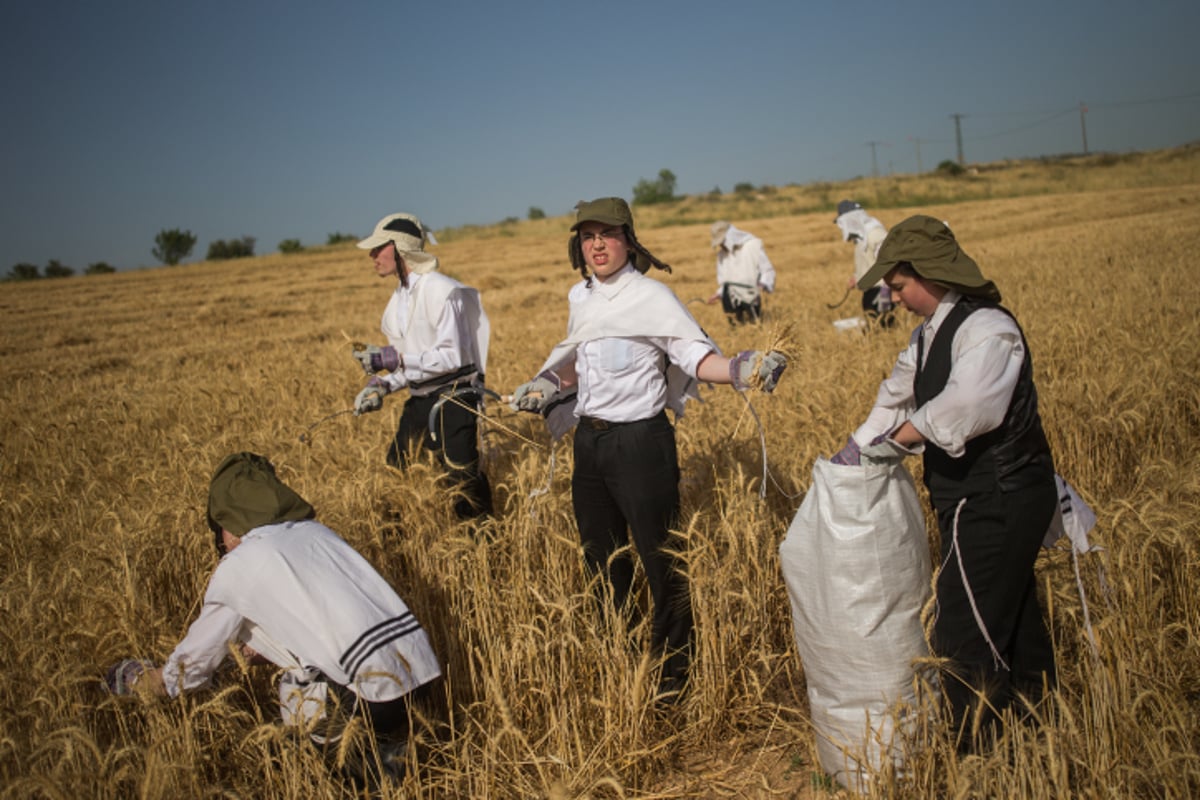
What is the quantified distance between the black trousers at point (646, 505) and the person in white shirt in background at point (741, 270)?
672 cm

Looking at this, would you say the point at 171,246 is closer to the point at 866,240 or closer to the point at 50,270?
the point at 50,270

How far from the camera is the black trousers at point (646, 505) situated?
9.37 feet

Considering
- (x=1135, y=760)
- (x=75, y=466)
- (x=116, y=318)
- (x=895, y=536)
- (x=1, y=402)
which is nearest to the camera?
(x=1135, y=760)

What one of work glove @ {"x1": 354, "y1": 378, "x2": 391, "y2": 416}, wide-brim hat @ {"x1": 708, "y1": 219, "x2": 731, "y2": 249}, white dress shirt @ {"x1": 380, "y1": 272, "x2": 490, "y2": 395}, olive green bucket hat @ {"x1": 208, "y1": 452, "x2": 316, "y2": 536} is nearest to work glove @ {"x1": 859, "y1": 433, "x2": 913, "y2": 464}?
olive green bucket hat @ {"x1": 208, "y1": 452, "x2": 316, "y2": 536}

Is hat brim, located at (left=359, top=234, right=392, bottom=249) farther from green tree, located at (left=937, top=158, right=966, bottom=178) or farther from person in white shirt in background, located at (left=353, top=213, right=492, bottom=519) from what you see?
green tree, located at (left=937, top=158, right=966, bottom=178)

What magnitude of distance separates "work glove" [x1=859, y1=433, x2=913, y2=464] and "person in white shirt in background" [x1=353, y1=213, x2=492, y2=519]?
2.14 meters

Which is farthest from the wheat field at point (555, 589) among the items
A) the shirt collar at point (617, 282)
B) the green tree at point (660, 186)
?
the green tree at point (660, 186)

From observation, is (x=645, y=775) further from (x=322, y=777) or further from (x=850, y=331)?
(x=850, y=331)

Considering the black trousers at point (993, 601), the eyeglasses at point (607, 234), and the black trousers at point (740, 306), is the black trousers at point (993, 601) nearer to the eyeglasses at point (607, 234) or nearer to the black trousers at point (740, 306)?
the eyeglasses at point (607, 234)

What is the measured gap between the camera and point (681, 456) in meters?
4.76

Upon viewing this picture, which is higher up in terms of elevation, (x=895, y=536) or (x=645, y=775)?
(x=895, y=536)

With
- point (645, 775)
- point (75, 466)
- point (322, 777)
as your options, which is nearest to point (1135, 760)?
point (645, 775)

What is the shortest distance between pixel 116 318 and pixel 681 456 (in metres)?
15.4

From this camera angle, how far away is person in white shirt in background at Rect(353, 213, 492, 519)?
13.1 ft
